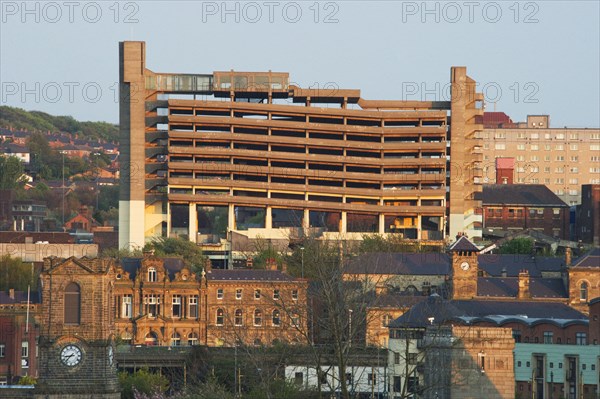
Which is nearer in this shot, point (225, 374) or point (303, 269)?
point (225, 374)

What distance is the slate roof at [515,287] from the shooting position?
137 meters

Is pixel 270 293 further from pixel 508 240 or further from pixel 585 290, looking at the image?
pixel 508 240

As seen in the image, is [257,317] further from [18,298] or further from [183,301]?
[18,298]

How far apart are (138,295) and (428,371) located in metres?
44.4

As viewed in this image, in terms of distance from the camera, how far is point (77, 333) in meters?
90.2

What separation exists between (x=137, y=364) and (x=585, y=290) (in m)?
32.9

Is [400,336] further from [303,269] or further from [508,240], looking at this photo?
[508,240]

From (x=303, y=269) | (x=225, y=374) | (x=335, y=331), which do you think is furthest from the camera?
(x=303, y=269)

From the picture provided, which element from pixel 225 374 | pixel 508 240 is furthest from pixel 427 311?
pixel 508 240

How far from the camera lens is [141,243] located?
200 m

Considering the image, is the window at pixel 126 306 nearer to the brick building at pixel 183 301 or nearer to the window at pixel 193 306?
the brick building at pixel 183 301

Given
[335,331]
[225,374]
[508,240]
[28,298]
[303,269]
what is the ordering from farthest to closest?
[508,240], [303,269], [28,298], [225,374], [335,331]

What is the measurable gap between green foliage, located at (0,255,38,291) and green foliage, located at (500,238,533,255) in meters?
42.0

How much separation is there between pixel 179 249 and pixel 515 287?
53.9m
